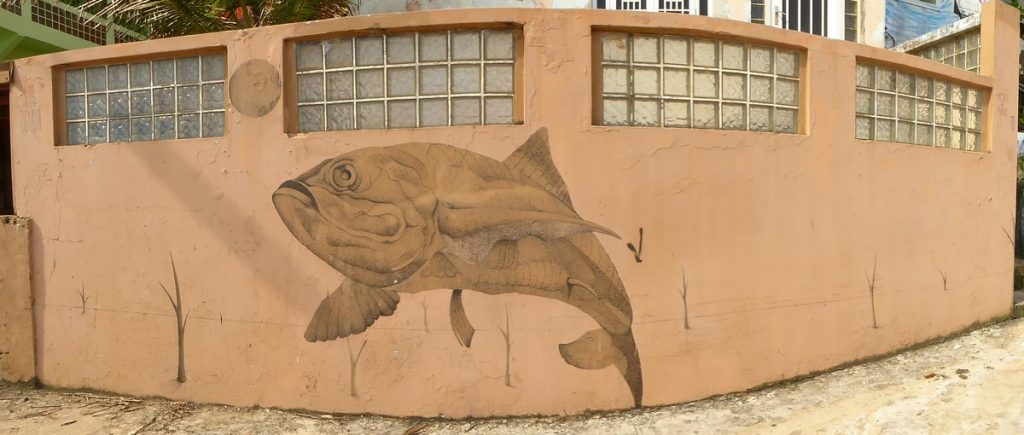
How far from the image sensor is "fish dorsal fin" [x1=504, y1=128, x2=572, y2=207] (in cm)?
390

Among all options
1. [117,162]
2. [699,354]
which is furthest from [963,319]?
[117,162]

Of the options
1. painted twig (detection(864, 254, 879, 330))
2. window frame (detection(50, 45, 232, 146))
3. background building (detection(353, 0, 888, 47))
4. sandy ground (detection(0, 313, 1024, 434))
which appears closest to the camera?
sandy ground (detection(0, 313, 1024, 434))

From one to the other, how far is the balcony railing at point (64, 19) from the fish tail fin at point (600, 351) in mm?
8401

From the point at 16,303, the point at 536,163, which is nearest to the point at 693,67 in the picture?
the point at 536,163

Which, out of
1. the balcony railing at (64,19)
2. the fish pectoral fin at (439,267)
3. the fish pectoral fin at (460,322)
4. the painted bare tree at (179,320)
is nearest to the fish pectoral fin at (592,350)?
the fish pectoral fin at (460,322)

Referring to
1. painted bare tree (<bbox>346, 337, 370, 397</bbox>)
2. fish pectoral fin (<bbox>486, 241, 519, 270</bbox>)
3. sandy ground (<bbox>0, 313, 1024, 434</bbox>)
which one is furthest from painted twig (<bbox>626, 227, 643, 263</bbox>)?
painted bare tree (<bbox>346, 337, 370, 397</bbox>)

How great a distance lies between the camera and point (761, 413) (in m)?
3.90

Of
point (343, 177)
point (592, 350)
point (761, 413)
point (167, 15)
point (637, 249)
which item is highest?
point (167, 15)

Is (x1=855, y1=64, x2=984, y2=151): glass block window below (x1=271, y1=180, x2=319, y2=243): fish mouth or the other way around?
the other way around

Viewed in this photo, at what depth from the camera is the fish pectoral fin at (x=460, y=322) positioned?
12.9 feet

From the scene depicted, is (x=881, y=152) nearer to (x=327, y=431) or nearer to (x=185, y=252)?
(x=327, y=431)

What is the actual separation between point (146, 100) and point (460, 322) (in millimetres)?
3085

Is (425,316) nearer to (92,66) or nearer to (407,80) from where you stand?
(407,80)

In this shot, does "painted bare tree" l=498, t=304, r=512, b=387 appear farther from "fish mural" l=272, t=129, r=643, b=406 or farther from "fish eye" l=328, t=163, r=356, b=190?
"fish eye" l=328, t=163, r=356, b=190
